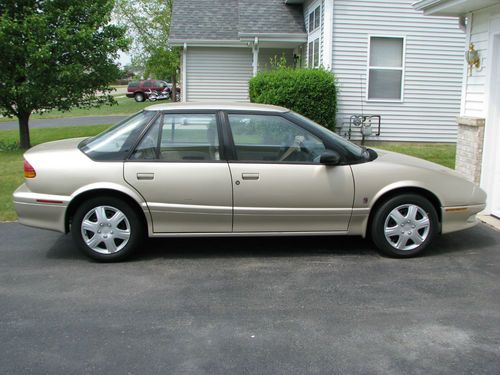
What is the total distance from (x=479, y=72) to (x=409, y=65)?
22.8 feet

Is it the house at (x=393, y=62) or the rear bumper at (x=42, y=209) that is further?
the house at (x=393, y=62)

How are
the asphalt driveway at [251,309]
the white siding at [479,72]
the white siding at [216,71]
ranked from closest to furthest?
1. the asphalt driveway at [251,309]
2. the white siding at [479,72]
3. the white siding at [216,71]

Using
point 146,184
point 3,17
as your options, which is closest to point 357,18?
point 3,17

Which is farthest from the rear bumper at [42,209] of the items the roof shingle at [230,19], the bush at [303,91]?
the roof shingle at [230,19]

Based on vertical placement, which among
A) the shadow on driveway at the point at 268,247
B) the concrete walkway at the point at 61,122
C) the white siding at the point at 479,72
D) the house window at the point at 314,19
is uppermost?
the house window at the point at 314,19

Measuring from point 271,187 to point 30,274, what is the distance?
2414 millimetres

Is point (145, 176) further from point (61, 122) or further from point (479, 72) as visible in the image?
point (61, 122)

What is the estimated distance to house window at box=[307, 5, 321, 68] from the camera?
49.2ft

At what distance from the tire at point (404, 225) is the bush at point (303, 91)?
757 centimetres

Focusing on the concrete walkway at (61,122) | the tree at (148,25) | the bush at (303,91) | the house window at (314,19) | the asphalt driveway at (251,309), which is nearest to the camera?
the asphalt driveway at (251,309)

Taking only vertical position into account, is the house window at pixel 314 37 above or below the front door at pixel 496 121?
above

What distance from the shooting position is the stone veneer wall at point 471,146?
7.29m

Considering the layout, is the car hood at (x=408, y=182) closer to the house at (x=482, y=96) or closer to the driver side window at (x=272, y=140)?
the driver side window at (x=272, y=140)

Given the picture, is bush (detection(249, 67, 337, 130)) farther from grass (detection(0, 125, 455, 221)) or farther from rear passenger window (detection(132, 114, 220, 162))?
rear passenger window (detection(132, 114, 220, 162))
